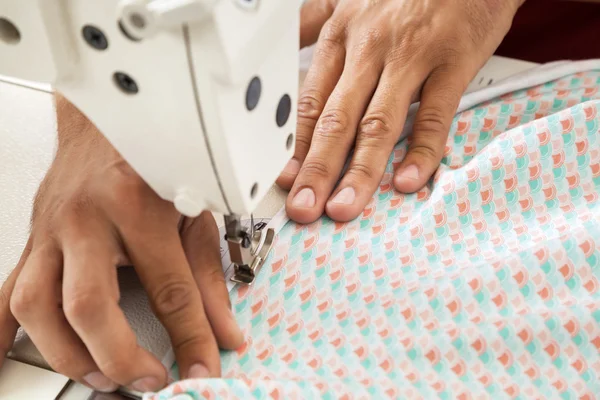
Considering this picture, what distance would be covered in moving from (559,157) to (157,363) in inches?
21.9

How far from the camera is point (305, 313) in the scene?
656 millimetres

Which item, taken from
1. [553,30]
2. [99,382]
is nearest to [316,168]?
[99,382]

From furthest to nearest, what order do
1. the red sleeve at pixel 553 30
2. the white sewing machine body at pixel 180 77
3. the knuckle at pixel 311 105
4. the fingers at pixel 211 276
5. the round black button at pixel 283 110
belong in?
the red sleeve at pixel 553 30 → the knuckle at pixel 311 105 → the fingers at pixel 211 276 → the round black button at pixel 283 110 → the white sewing machine body at pixel 180 77

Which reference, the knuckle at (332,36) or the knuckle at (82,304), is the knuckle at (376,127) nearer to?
the knuckle at (332,36)

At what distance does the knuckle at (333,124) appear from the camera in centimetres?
81

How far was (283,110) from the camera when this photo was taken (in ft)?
1.73

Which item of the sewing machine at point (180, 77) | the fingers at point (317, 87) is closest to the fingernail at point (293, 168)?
the fingers at point (317, 87)

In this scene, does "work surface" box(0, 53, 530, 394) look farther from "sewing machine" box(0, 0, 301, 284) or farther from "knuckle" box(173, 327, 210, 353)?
"sewing machine" box(0, 0, 301, 284)

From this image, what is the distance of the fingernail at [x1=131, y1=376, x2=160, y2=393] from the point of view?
1.89 feet

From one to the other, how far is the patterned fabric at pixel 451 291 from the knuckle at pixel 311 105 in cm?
15

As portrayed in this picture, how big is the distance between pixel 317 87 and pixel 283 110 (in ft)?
1.26

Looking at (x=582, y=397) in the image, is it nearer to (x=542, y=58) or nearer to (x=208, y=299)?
(x=208, y=299)

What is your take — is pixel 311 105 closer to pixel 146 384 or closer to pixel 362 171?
pixel 362 171

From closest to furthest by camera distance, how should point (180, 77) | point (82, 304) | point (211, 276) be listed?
point (180, 77)
point (82, 304)
point (211, 276)
